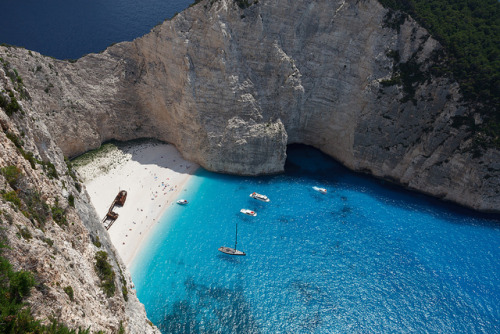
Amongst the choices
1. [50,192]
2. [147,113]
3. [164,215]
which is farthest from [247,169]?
[50,192]

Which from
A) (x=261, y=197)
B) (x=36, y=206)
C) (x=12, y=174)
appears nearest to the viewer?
(x=12, y=174)

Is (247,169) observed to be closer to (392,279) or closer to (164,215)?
(164,215)

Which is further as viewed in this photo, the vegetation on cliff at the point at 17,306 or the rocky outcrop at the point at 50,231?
the rocky outcrop at the point at 50,231

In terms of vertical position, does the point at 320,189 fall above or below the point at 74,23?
below

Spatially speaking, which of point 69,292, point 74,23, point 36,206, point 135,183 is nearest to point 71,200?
point 36,206

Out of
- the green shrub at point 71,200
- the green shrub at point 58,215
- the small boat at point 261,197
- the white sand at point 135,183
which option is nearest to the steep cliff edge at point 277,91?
the white sand at point 135,183

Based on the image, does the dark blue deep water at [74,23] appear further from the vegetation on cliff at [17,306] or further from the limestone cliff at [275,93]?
the vegetation on cliff at [17,306]

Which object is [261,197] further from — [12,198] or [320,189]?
[12,198]
